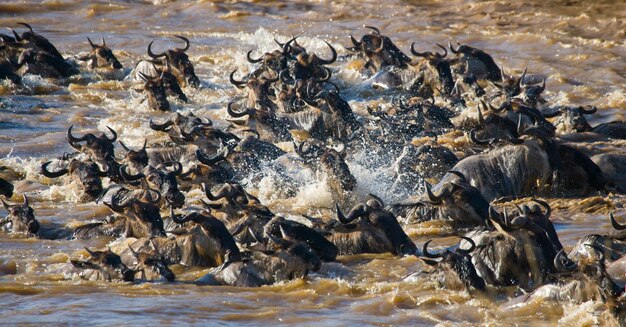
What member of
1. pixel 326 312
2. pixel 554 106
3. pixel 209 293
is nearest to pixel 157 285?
pixel 209 293

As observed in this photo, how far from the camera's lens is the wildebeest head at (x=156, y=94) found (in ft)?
55.8

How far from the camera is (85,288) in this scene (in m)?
8.66

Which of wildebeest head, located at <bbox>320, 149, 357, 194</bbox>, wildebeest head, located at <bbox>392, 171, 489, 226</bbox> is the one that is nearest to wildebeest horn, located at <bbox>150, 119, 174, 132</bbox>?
wildebeest head, located at <bbox>320, 149, 357, 194</bbox>

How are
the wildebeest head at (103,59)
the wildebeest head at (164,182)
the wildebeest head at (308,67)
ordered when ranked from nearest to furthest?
the wildebeest head at (164,182), the wildebeest head at (308,67), the wildebeest head at (103,59)

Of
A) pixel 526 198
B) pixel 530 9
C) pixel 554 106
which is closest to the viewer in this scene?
pixel 526 198

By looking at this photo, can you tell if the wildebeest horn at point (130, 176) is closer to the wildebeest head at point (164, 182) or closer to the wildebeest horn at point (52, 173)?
the wildebeest head at point (164, 182)

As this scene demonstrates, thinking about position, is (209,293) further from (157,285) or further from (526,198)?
(526,198)

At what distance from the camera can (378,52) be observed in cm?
1888

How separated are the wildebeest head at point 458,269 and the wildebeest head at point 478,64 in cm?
963

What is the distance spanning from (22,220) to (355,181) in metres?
3.40

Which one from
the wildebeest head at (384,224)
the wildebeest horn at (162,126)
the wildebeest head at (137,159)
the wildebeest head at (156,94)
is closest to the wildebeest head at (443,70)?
the wildebeest head at (156,94)

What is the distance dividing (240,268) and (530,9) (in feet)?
56.2

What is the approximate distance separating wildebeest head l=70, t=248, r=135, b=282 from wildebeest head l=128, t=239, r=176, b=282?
0.12 metres

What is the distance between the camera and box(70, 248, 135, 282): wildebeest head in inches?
343
